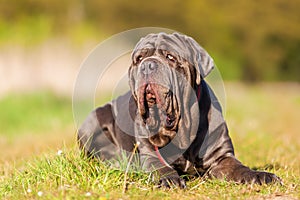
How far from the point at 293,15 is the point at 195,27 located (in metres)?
4.89

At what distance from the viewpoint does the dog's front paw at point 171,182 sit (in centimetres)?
396

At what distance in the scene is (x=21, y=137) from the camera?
887cm

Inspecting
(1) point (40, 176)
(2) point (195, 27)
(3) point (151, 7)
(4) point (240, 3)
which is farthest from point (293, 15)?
(1) point (40, 176)

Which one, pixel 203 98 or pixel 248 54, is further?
pixel 248 54

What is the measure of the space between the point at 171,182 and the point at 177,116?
0.57 meters

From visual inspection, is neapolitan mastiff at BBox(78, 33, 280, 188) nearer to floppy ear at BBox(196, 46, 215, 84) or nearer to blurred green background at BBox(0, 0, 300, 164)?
floppy ear at BBox(196, 46, 215, 84)

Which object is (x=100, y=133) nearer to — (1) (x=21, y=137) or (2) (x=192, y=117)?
(2) (x=192, y=117)

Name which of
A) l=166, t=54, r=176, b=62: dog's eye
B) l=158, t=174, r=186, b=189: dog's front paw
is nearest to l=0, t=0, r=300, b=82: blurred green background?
l=166, t=54, r=176, b=62: dog's eye

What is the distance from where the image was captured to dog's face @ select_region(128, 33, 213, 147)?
13.4ft

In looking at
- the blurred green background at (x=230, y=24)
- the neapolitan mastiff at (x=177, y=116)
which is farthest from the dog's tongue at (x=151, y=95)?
the blurred green background at (x=230, y=24)

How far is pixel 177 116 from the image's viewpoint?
14.1ft

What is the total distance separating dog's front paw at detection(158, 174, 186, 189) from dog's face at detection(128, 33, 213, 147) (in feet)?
1.43

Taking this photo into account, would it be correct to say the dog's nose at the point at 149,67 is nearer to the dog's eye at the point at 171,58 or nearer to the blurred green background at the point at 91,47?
the dog's eye at the point at 171,58

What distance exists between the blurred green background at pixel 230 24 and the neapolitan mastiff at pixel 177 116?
1454 centimetres
